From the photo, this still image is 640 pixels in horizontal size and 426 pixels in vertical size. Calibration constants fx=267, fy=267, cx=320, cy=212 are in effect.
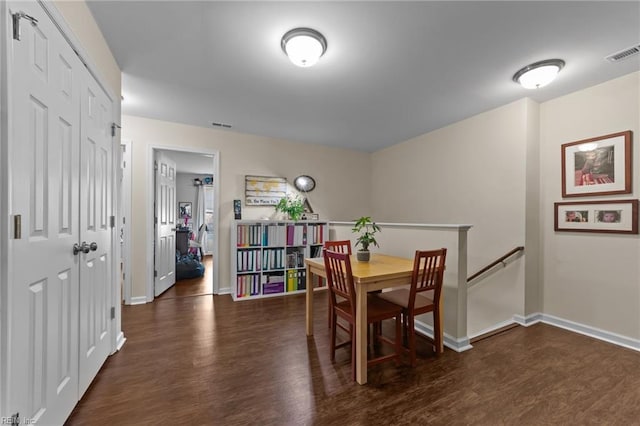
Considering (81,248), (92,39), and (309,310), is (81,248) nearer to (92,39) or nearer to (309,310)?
(92,39)

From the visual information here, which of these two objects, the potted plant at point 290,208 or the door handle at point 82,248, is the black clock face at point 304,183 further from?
the door handle at point 82,248

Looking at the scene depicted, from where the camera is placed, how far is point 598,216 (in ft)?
8.85

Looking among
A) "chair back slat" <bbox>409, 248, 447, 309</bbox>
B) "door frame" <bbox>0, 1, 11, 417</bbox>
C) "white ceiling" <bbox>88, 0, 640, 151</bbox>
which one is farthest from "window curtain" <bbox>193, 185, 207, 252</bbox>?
"door frame" <bbox>0, 1, 11, 417</bbox>

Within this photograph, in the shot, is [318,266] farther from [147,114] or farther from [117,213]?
[147,114]

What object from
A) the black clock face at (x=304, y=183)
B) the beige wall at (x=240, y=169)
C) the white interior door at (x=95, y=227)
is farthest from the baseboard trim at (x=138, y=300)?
the black clock face at (x=304, y=183)

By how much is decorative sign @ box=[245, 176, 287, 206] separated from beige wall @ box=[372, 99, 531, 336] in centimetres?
223

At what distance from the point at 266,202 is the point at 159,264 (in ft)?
5.92

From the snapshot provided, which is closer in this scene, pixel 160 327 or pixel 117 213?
pixel 117 213

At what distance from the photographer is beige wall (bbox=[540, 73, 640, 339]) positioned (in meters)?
2.49

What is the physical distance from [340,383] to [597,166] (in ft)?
10.6

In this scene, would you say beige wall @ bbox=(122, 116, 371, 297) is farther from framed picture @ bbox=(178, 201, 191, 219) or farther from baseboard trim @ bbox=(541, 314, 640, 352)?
framed picture @ bbox=(178, 201, 191, 219)

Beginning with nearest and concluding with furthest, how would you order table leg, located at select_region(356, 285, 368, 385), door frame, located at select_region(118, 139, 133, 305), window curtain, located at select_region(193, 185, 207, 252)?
table leg, located at select_region(356, 285, 368, 385) < door frame, located at select_region(118, 139, 133, 305) < window curtain, located at select_region(193, 185, 207, 252)

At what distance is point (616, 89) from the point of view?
2568 mm

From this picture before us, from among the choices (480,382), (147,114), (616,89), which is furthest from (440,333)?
(147,114)
